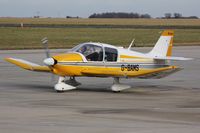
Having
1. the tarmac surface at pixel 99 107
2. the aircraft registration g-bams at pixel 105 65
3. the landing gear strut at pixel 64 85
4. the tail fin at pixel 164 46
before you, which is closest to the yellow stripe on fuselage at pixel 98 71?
the aircraft registration g-bams at pixel 105 65

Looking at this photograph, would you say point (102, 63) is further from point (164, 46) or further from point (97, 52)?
point (164, 46)

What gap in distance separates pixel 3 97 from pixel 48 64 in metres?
2.13

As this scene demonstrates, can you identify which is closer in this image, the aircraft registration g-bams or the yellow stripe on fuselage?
the aircraft registration g-bams

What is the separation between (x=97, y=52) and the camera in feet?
69.1

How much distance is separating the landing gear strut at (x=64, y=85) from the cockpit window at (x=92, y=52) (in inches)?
43.4

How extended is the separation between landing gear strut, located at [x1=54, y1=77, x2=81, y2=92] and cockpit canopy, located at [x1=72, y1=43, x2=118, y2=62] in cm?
110

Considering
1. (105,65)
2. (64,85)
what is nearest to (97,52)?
(105,65)

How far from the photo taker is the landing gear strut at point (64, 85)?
20.6 metres

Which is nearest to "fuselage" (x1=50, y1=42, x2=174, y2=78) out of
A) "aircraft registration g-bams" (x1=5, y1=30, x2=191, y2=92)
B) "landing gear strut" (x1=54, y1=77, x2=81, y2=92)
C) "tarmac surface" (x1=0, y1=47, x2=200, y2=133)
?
"aircraft registration g-bams" (x1=5, y1=30, x2=191, y2=92)

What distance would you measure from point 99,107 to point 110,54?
4616 mm

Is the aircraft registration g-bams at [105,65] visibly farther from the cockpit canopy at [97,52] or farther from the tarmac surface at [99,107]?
the tarmac surface at [99,107]

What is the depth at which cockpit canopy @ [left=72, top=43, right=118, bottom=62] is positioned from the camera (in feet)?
68.7

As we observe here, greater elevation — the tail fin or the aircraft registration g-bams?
the tail fin

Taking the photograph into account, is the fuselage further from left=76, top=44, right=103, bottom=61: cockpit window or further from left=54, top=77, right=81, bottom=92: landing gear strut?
left=54, top=77, right=81, bottom=92: landing gear strut
